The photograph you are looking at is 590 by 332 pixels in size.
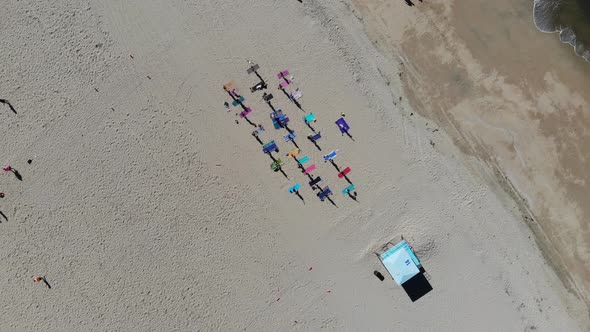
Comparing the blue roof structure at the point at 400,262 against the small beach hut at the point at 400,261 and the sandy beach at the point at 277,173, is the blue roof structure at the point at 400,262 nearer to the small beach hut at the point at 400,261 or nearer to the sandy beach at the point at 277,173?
the small beach hut at the point at 400,261

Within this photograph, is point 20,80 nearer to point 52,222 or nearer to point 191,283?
point 52,222

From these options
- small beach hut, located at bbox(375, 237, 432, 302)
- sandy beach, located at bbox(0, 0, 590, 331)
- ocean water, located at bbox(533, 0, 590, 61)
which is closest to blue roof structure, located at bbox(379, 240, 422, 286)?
small beach hut, located at bbox(375, 237, 432, 302)

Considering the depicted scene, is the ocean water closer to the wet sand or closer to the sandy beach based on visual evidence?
the wet sand

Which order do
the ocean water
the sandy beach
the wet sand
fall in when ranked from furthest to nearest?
the ocean water < the wet sand < the sandy beach

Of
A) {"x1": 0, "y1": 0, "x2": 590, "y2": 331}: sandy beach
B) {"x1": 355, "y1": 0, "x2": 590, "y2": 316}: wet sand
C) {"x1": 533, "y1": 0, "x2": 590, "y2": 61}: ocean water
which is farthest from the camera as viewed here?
{"x1": 533, "y1": 0, "x2": 590, "y2": 61}: ocean water

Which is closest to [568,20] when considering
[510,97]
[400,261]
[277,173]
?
[510,97]

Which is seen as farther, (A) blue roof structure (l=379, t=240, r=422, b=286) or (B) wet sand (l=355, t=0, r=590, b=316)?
Answer: (B) wet sand (l=355, t=0, r=590, b=316)

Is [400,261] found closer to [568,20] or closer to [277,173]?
[277,173]
